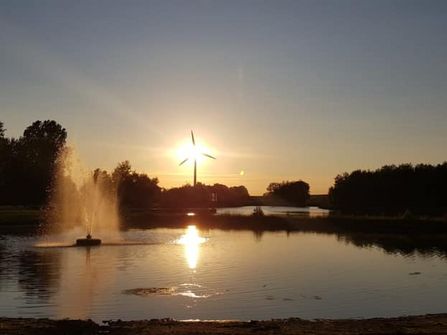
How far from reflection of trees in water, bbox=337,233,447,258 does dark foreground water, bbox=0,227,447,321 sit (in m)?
0.53

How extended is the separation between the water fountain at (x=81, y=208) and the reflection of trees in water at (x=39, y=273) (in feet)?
26.7

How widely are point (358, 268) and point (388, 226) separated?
4231cm

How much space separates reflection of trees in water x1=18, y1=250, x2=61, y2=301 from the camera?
26206 mm

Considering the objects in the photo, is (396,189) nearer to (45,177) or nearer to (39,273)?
(45,177)

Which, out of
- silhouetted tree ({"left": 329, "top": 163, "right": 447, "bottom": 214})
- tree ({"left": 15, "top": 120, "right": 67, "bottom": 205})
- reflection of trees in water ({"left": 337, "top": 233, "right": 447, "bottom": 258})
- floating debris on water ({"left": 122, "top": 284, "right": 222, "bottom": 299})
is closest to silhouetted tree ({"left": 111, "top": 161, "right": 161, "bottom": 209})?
tree ({"left": 15, "top": 120, "right": 67, "bottom": 205})

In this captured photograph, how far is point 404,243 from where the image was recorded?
189 feet

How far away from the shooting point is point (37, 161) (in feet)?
407

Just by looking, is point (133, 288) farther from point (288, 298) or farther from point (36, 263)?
point (36, 263)

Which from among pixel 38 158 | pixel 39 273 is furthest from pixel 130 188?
pixel 39 273

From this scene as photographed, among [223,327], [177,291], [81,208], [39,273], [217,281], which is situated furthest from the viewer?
[81,208]

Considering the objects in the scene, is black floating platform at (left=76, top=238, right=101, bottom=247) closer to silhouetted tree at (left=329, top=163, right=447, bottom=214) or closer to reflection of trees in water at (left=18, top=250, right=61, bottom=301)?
reflection of trees in water at (left=18, top=250, right=61, bottom=301)

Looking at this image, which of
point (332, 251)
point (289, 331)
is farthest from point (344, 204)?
point (289, 331)

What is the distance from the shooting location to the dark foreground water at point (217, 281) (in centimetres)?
2277

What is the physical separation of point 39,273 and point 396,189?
119 m
